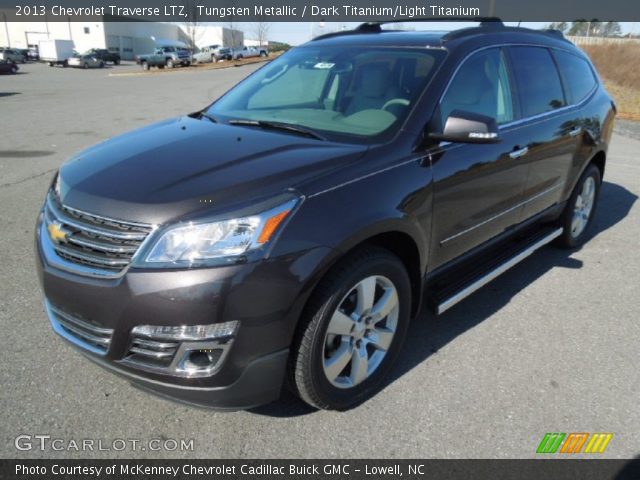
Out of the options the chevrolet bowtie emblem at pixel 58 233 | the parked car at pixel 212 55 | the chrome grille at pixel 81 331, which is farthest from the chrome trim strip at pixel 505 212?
the parked car at pixel 212 55

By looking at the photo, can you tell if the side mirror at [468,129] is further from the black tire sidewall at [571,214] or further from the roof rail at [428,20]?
the black tire sidewall at [571,214]

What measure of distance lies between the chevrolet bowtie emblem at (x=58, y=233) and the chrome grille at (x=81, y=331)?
1.05ft

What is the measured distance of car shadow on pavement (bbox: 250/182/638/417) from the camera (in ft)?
8.94

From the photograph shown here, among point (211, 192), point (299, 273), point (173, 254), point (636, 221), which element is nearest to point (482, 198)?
point (299, 273)

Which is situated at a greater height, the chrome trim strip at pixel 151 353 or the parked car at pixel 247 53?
the parked car at pixel 247 53

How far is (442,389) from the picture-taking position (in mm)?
2848

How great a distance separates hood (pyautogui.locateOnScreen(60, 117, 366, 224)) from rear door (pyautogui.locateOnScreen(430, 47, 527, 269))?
692mm

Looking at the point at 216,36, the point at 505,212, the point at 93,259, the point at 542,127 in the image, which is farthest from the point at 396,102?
the point at 216,36

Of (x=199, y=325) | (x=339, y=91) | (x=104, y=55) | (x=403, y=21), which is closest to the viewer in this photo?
(x=199, y=325)

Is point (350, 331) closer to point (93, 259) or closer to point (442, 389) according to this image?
point (442, 389)

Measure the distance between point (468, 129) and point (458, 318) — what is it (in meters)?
1.47

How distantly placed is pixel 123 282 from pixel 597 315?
3.31m

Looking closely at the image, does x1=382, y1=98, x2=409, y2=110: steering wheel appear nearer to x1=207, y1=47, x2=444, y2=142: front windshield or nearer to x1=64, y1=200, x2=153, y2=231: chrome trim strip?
x1=207, y1=47, x2=444, y2=142: front windshield

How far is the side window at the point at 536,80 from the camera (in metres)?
3.66
